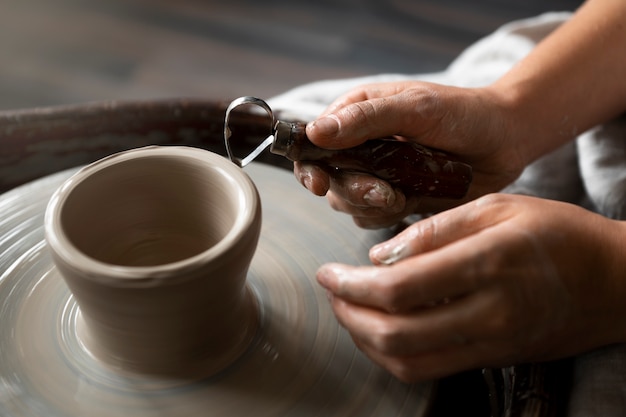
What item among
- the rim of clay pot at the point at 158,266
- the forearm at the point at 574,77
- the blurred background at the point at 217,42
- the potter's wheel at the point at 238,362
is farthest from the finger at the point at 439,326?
the blurred background at the point at 217,42

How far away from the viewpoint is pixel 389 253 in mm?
874

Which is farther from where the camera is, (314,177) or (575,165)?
(575,165)

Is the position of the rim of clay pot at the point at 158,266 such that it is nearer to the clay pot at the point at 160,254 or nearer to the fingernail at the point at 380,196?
the clay pot at the point at 160,254

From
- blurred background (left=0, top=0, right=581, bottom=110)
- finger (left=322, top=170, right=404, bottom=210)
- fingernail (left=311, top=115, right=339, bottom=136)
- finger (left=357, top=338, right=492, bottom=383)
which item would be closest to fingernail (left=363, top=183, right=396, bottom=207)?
finger (left=322, top=170, right=404, bottom=210)

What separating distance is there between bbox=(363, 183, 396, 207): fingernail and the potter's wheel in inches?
4.9

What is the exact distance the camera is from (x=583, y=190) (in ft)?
4.91

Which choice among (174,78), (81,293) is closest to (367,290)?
(81,293)

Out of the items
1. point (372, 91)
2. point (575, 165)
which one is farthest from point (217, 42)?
point (372, 91)

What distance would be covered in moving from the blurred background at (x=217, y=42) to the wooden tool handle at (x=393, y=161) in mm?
1966

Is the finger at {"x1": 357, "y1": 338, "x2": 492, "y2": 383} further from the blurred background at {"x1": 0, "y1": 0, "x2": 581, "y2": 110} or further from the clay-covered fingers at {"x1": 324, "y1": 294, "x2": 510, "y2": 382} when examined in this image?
the blurred background at {"x1": 0, "y1": 0, "x2": 581, "y2": 110}

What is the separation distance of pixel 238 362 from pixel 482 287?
0.35 metres

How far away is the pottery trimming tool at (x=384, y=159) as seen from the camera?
3.08 ft

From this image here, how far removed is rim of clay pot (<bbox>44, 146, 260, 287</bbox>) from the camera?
76 centimetres

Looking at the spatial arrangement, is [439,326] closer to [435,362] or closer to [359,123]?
[435,362]
